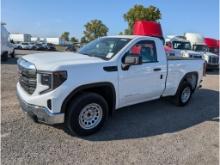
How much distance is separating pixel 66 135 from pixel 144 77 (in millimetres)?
2047

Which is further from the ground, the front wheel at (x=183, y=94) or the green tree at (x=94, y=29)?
the green tree at (x=94, y=29)

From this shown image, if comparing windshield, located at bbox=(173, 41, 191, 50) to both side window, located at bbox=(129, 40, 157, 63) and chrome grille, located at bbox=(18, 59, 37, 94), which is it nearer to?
side window, located at bbox=(129, 40, 157, 63)

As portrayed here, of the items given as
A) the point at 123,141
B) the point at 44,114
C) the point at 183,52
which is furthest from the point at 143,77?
the point at 183,52

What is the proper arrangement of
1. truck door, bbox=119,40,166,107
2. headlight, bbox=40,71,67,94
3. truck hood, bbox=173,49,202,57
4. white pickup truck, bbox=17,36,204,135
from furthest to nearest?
truck hood, bbox=173,49,202,57
truck door, bbox=119,40,166,107
white pickup truck, bbox=17,36,204,135
headlight, bbox=40,71,67,94

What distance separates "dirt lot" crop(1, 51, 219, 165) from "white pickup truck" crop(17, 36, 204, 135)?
1.20ft

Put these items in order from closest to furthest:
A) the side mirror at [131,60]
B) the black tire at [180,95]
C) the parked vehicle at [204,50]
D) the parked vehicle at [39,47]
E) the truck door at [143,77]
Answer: the side mirror at [131,60] < the truck door at [143,77] < the black tire at [180,95] < the parked vehicle at [204,50] < the parked vehicle at [39,47]

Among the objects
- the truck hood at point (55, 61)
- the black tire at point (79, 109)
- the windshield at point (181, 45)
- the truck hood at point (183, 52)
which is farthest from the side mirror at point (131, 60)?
the windshield at point (181, 45)

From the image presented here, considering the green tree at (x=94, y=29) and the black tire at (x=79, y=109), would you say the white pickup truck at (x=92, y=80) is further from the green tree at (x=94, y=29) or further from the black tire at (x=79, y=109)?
the green tree at (x=94, y=29)

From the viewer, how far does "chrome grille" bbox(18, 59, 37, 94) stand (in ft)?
15.6

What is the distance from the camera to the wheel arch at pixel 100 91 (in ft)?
15.5

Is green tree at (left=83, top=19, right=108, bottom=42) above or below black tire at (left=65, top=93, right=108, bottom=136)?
above

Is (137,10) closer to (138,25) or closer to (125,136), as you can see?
(138,25)

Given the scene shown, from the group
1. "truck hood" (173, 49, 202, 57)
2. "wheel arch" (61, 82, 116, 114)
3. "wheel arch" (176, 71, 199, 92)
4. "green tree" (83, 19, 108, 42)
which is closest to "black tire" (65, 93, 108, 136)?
"wheel arch" (61, 82, 116, 114)

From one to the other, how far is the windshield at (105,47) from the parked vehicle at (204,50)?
546 inches
